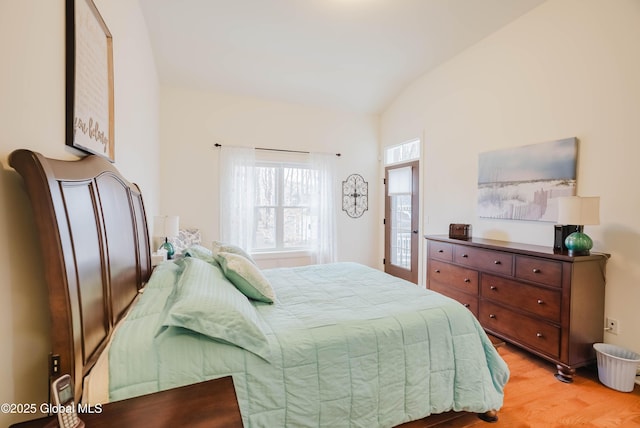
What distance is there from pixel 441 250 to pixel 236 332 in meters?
2.75

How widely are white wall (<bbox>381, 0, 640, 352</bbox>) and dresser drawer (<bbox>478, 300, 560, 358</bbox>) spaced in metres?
0.51

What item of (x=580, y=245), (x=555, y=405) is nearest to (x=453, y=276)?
(x=580, y=245)

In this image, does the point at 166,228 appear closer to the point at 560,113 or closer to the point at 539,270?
the point at 539,270

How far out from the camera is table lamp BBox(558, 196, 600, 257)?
2227mm

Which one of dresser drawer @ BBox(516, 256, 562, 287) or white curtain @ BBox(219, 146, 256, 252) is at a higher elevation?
white curtain @ BBox(219, 146, 256, 252)

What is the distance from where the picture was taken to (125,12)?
2131 millimetres

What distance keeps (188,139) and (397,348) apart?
3.89 m

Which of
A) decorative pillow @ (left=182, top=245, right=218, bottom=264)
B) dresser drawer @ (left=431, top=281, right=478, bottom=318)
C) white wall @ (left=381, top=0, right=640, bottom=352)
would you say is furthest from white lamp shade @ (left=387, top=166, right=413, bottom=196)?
decorative pillow @ (left=182, top=245, right=218, bottom=264)

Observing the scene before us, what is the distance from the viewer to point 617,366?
210 cm

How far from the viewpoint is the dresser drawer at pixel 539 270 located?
2.25m

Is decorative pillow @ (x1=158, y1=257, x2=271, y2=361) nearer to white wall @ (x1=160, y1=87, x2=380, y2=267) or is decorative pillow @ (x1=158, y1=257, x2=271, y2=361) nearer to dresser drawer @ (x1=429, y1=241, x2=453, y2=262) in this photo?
dresser drawer @ (x1=429, y1=241, x2=453, y2=262)

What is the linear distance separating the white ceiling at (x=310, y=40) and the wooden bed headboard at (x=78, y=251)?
7.90 ft

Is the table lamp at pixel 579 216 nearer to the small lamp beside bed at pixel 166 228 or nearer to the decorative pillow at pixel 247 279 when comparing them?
the decorative pillow at pixel 247 279

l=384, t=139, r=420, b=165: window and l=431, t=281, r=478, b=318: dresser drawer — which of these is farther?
l=384, t=139, r=420, b=165: window
